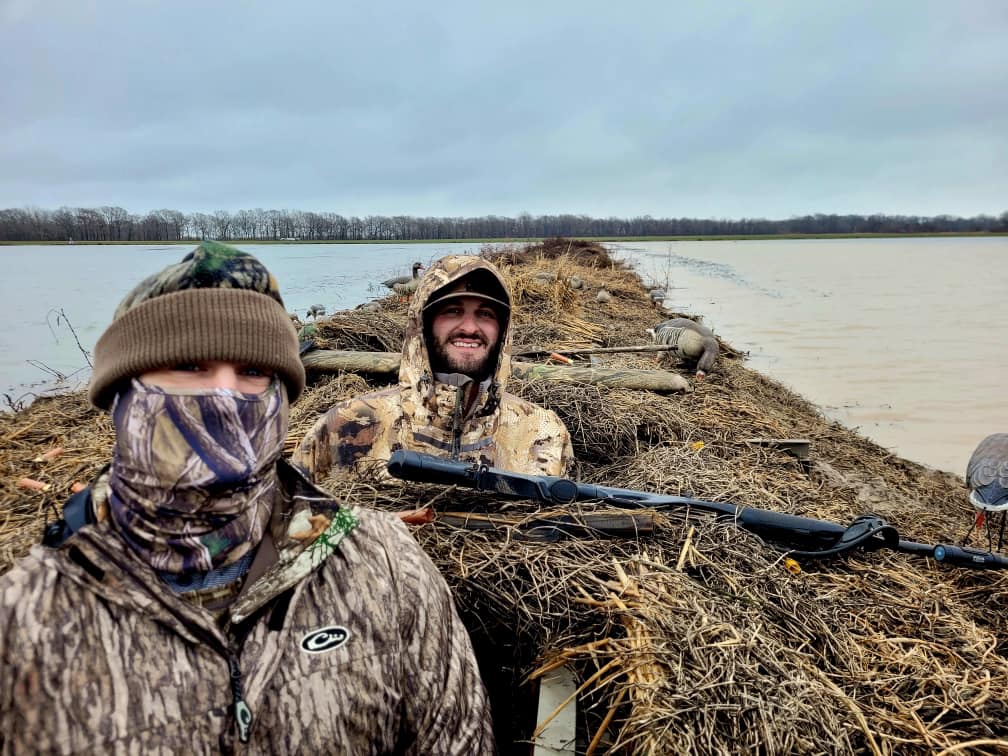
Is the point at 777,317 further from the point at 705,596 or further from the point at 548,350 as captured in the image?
the point at 705,596

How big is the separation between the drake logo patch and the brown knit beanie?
2.04 ft

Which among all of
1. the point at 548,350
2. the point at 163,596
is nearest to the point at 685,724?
the point at 163,596

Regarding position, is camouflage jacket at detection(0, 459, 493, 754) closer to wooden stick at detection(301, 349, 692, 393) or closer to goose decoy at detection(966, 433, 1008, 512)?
wooden stick at detection(301, 349, 692, 393)

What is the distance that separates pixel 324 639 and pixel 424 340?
8.10 feet

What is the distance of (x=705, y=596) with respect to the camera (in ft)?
7.85

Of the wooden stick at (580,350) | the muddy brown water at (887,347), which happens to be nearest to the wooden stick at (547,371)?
the wooden stick at (580,350)

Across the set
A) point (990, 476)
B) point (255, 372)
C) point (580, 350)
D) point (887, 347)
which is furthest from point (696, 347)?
point (887, 347)

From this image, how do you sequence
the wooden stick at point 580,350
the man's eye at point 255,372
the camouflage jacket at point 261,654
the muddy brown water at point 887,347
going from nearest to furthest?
the camouflage jacket at point 261,654 → the man's eye at point 255,372 → the wooden stick at point 580,350 → the muddy brown water at point 887,347

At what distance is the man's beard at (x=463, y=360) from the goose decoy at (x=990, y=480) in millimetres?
4351

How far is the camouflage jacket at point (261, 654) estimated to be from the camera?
127 centimetres

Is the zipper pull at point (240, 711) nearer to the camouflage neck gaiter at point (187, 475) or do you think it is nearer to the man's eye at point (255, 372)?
the camouflage neck gaiter at point (187, 475)

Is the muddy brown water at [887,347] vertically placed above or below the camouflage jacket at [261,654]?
below

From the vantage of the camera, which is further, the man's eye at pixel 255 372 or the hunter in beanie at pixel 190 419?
the man's eye at pixel 255 372

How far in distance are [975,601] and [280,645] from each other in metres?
3.48
